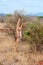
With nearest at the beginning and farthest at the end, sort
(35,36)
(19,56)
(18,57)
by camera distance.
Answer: (18,57)
(19,56)
(35,36)

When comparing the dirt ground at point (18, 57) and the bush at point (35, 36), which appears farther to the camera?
the bush at point (35, 36)

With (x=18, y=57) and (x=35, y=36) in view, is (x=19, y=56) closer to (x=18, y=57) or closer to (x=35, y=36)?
(x=18, y=57)

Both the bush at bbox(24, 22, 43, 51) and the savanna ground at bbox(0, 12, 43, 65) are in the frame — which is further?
the bush at bbox(24, 22, 43, 51)

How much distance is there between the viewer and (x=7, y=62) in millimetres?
11492

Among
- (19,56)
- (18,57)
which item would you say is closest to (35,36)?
(19,56)

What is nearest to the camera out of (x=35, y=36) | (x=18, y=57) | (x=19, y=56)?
(x=18, y=57)

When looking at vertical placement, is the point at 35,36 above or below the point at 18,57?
above

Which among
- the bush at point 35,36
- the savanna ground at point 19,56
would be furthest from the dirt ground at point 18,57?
the bush at point 35,36

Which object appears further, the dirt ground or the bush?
the bush

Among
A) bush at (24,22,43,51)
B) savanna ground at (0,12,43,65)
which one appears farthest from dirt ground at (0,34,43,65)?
bush at (24,22,43,51)

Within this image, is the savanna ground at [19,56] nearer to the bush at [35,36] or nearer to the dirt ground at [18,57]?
the dirt ground at [18,57]

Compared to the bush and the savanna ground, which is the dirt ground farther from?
the bush

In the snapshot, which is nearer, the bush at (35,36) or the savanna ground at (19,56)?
the savanna ground at (19,56)

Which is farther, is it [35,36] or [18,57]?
[35,36]
